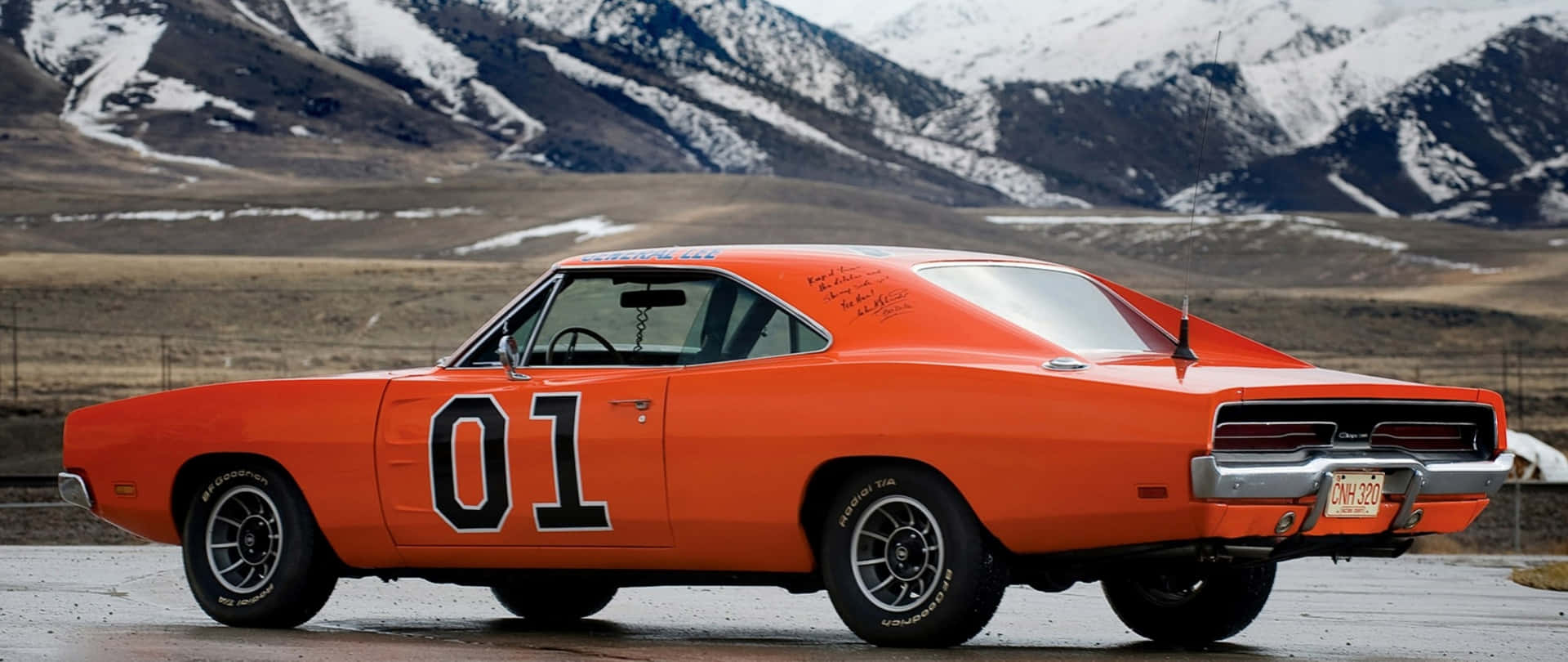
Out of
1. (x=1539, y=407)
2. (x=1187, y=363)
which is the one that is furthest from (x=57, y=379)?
(x=1187, y=363)

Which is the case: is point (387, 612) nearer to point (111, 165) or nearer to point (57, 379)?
point (57, 379)

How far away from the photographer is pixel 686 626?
9.38m

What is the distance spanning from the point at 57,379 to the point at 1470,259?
112 m

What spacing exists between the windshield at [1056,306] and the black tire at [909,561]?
0.70 metres

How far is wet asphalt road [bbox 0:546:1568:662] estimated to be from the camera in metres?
7.74

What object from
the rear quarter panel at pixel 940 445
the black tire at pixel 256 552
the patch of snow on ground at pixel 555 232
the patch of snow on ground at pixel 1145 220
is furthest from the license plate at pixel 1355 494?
the patch of snow on ground at pixel 1145 220

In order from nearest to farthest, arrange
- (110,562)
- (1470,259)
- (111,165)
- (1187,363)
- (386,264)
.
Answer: (1187,363) → (110,562) → (386,264) → (1470,259) → (111,165)

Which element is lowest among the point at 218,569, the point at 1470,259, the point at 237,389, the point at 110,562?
the point at 1470,259

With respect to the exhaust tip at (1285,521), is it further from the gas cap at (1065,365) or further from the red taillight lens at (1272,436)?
the gas cap at (1065,365)

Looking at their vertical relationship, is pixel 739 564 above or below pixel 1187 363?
below

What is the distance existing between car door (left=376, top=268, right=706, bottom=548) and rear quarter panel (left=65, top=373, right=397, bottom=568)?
0.13m

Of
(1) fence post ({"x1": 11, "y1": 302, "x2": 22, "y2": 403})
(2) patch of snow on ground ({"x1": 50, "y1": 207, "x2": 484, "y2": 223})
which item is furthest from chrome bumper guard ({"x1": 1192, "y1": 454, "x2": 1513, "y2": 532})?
(2) patch of snow on ground ({"x1": 50, "y1": 207, "x2": 484, "y2": 223})

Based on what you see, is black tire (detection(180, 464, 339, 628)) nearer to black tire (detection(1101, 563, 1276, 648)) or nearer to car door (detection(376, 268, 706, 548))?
car door (detection(376, 268, 706, 548))

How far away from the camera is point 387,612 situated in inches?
394
